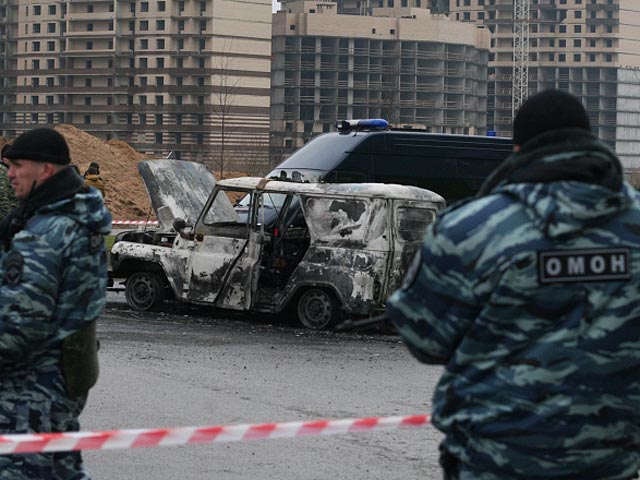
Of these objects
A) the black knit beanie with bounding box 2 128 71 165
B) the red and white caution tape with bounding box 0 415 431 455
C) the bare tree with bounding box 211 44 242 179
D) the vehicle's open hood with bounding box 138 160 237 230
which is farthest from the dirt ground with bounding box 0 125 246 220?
the bare tree with bounding box 211 44 242 179

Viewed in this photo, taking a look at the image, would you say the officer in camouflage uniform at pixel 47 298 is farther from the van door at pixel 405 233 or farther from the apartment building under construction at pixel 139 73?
the apartment building under construction at pixel 139 73

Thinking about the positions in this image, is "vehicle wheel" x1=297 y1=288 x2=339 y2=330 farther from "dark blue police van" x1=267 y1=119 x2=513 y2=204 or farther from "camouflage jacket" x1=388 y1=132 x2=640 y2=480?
"camouflage jacket" x1=388 y1=132 x2=640 y2=480

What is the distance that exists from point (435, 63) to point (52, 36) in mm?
41615

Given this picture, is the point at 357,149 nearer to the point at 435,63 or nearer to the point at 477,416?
the point at 477,416

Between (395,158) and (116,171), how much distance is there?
26.8m

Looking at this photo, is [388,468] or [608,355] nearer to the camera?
[608,355]

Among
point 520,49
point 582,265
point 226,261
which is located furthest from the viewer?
point 520,49

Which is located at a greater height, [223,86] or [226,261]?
[223,86]

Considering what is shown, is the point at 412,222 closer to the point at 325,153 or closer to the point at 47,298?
the point at 325,153

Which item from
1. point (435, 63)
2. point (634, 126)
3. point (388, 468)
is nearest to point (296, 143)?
point (435, 63)

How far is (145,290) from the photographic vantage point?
55.9 feet

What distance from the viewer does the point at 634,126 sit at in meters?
166

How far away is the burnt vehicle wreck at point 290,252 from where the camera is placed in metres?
15.5

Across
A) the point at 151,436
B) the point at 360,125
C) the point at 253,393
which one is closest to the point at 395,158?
the point at 360,125
